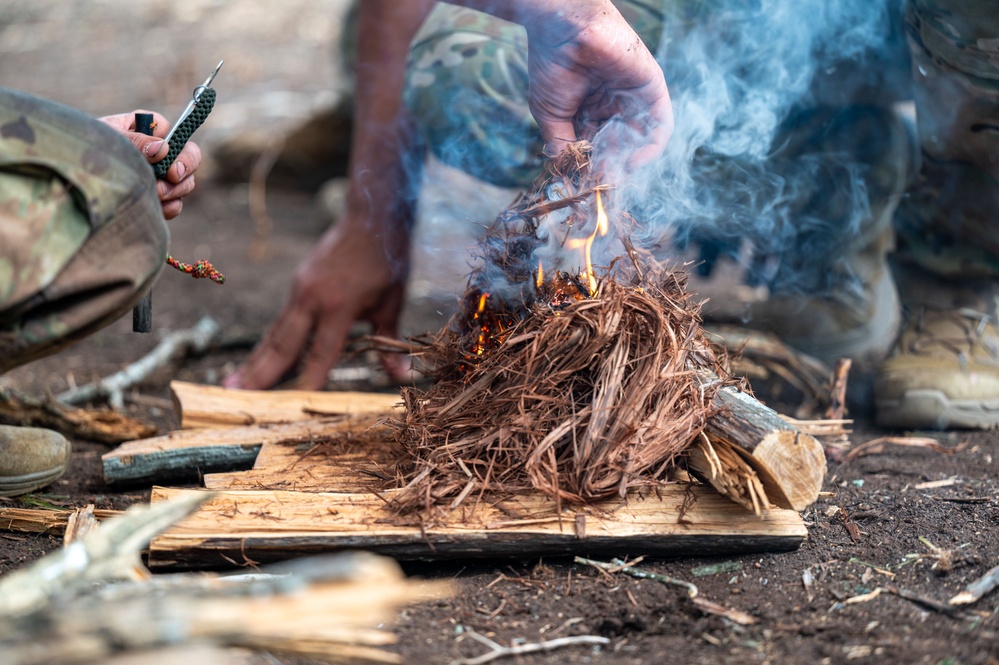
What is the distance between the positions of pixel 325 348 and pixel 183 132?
1.53 meters

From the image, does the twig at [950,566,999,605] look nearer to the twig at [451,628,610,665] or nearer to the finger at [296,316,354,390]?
the twig at [451,628,610,665]

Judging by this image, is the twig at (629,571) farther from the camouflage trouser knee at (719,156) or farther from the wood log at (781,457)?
the camouflage trouser knee at (719,156)

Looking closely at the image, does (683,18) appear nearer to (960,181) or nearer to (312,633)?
(960,181)

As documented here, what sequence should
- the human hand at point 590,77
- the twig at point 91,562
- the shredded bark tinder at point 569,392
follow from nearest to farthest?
the twig at point 91,562 < the shredded bark tinder at point 569,392 < the human hand at point 590,77

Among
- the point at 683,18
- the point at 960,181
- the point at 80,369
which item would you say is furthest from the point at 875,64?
the point at 80,369

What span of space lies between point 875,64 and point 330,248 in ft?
8.28

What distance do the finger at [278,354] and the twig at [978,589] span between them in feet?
9.05

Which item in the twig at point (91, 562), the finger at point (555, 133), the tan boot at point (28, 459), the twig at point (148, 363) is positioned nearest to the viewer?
the twig at point (91, 562)

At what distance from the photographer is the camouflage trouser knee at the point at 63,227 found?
187 cm

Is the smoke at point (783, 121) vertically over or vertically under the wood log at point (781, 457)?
over

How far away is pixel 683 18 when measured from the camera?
369 centimetres

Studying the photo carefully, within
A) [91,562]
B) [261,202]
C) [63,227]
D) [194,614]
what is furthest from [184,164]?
[261,202]

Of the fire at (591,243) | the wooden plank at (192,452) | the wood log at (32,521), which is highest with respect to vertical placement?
the fire at (591,243)

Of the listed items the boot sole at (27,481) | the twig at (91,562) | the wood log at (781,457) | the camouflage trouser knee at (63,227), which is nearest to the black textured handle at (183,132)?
the camouflage trouser knee at (63,227)
